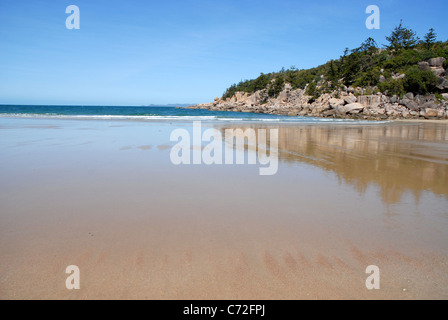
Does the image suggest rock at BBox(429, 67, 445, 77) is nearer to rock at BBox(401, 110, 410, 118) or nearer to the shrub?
the shrub

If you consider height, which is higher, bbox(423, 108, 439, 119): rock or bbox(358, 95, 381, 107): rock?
bbox(358, 95, 381, 107): rock

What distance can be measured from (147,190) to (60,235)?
1.77 m

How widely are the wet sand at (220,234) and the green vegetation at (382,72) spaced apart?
52843mm

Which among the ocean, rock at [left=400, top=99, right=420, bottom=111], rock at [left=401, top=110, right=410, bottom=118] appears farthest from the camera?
rock at [left=400, top=99, right=420, bottom=111]

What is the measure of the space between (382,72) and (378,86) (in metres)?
6.89

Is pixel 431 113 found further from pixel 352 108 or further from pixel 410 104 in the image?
pixel 352 108

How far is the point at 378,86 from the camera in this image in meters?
51.3

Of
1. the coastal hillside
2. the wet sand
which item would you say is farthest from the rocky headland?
the wet sand

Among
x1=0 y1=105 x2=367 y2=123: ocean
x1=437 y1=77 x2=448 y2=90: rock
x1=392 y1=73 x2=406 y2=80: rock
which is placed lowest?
x1=0 y1=105 x2=367 y2=123: ocean

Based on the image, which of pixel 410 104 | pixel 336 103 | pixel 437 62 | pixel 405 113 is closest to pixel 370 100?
pixel 336 103

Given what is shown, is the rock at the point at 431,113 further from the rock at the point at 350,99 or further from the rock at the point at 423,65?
the rock at the point at 423,65

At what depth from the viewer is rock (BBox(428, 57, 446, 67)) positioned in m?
51.0

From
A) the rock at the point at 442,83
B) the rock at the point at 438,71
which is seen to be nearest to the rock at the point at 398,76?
the rock at the point at 438,71
